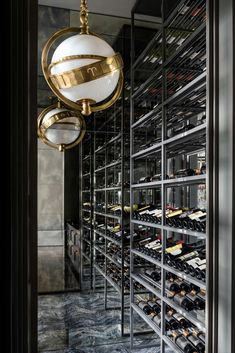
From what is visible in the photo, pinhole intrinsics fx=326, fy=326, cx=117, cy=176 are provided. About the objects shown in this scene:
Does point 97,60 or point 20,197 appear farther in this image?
point 97,60

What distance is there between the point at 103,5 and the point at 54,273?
176 inches

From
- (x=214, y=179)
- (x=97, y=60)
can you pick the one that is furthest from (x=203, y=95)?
(x=214, y=179)

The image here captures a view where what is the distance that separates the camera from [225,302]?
133 cm

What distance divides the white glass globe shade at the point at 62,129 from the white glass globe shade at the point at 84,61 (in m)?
1.10

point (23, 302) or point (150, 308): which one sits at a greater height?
point (23, 302)

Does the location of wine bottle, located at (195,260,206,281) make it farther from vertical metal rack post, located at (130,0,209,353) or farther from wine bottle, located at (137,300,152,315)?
wine bottle, located at (137,300,152,315)

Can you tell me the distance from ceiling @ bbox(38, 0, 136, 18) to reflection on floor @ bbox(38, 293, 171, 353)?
10.6 feet

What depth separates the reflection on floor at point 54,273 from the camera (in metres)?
5.03

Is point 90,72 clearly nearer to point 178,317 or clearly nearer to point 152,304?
point 178,317

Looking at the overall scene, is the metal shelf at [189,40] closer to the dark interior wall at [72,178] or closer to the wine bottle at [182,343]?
the wine bottle at [182,343]

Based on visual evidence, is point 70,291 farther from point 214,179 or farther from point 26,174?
point 26,174

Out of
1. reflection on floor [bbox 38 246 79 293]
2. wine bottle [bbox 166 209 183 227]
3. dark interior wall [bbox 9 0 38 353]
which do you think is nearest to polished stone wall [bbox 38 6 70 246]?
reflection on floor [bbox 38 246 79 293]

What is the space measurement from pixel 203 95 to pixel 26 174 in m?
2.11

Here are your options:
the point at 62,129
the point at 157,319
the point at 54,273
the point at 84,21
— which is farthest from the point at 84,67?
the point at 54,273
